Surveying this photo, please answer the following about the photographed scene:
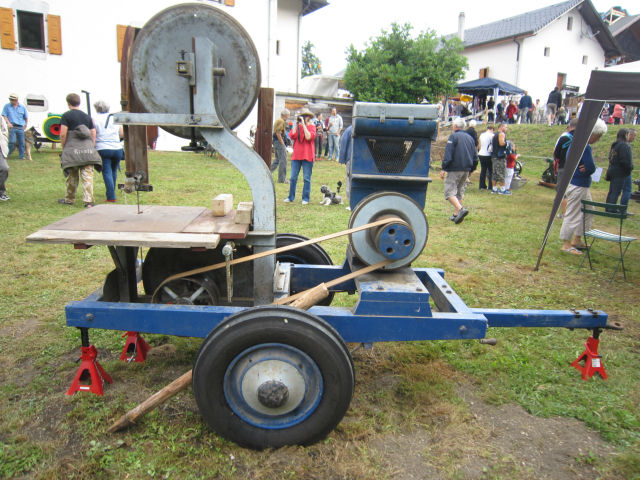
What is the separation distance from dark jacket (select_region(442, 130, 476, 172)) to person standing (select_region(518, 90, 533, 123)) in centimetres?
2014

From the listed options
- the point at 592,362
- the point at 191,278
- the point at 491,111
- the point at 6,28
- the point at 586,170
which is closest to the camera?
the point at 191,278

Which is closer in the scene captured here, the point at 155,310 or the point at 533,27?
the point at 155,310

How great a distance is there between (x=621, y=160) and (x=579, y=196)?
269cm

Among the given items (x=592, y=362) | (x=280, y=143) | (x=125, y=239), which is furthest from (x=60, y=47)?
(x=592, y=362)

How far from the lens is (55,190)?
9.62 m

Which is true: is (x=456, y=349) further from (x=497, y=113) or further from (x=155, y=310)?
(x=497, y=113)

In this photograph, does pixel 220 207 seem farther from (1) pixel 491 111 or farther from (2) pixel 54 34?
(1) pixel 491 111

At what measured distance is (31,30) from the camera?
16578 mm

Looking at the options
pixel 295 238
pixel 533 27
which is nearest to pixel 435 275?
pixel 295 238

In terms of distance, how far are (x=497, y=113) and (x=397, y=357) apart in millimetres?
26679

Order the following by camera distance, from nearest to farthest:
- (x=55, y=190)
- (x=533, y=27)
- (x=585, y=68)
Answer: (x=55, y=190), (x=533, y=27), (x=585, y=68)

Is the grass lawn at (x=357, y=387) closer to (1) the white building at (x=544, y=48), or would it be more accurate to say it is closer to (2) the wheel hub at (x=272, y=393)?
(2) the wheel hub at (x=272, y=393)

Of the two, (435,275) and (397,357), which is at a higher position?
(435,275)

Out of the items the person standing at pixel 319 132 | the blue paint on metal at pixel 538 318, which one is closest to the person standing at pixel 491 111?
the person standing at pixel 319 132
